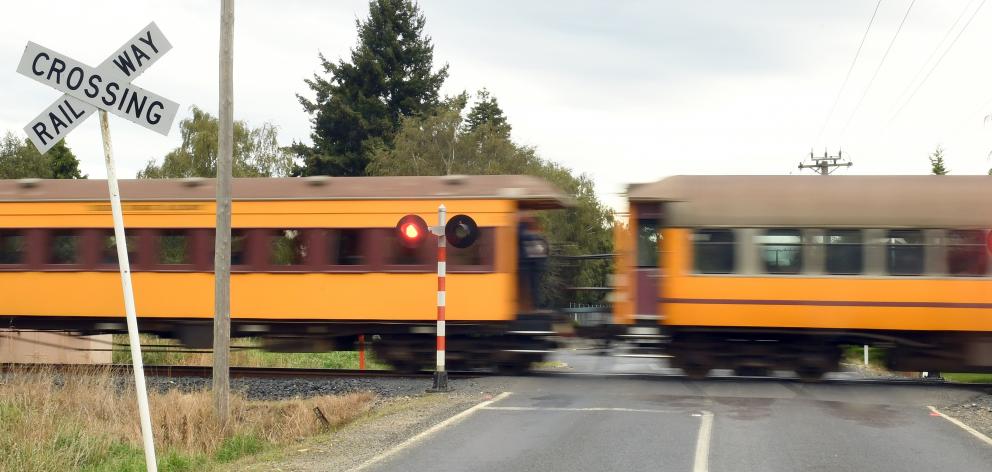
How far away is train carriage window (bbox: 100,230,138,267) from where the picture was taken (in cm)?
→ 1789

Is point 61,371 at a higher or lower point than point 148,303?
lower

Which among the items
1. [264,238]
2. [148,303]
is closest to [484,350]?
[264,238]

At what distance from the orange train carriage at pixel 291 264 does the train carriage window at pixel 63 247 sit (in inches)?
0.7

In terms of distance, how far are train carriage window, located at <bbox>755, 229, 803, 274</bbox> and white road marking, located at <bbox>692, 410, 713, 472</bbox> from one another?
4.33m

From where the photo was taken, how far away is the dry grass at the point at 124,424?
10.8 metres

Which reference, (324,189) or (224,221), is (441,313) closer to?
(224,221)

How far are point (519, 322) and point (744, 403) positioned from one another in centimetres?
490

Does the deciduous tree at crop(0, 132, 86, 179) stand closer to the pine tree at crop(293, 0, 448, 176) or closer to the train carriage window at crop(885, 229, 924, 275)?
the pine tree at crop(293, 0, 448, 176)

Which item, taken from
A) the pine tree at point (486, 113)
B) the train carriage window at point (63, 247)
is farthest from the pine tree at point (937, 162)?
the train carriage window at point (63, 247)

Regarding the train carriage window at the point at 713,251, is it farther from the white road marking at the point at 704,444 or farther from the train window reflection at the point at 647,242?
the white road marking at the point at 704,444

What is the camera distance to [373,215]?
17250 millimetres

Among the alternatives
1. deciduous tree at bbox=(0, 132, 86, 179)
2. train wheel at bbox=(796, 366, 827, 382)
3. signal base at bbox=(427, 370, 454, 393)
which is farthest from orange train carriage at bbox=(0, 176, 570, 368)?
deciduous tree at bbox=(0, 132, 86, 179)

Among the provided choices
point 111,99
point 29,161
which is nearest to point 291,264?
point 111,99

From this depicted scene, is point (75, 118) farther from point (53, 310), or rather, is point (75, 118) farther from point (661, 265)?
point (53, 310)
